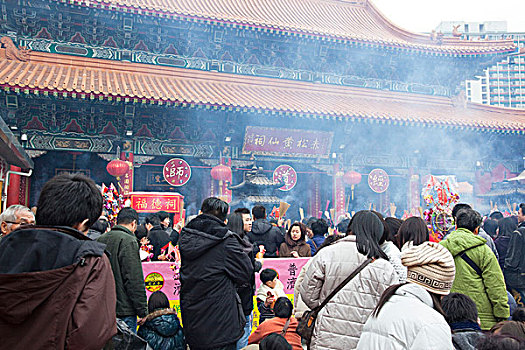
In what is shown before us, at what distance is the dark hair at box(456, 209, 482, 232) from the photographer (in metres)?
3.51

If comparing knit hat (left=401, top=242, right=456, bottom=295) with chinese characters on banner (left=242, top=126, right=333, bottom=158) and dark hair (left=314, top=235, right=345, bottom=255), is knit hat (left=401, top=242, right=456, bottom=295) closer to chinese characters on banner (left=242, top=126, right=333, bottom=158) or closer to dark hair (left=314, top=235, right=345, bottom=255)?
dark hair (left=314, top=235, right=345, bottom=255)

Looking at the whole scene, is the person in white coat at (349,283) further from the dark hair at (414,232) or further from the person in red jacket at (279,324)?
the person in red jacket at (279,324)

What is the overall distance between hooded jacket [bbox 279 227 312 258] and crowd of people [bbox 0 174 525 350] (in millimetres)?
1007

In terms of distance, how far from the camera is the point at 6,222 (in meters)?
3.16

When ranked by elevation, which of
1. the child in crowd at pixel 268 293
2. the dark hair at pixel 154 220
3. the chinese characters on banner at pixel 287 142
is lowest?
the child in crowd at pixel 268 293

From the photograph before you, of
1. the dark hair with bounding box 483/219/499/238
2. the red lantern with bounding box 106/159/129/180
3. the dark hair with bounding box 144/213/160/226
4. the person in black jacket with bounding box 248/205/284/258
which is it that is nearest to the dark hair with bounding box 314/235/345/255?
the person in black jacket with bounding box 248/205/284/258

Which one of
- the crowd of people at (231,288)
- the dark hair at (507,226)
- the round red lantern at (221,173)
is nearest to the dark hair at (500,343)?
the crowd of people at (231,288)

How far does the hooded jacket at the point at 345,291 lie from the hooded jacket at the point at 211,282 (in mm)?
697

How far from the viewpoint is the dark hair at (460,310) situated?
93.1 inches

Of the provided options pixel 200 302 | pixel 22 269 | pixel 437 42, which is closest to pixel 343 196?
pixel 437 42

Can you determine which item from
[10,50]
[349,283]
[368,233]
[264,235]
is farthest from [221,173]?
[349,283]

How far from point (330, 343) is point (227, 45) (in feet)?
33.0

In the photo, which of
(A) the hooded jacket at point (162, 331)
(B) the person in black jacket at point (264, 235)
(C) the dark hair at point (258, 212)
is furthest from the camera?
(C) the dark hair at point (258, 212)

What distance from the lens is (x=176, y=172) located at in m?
10.3
